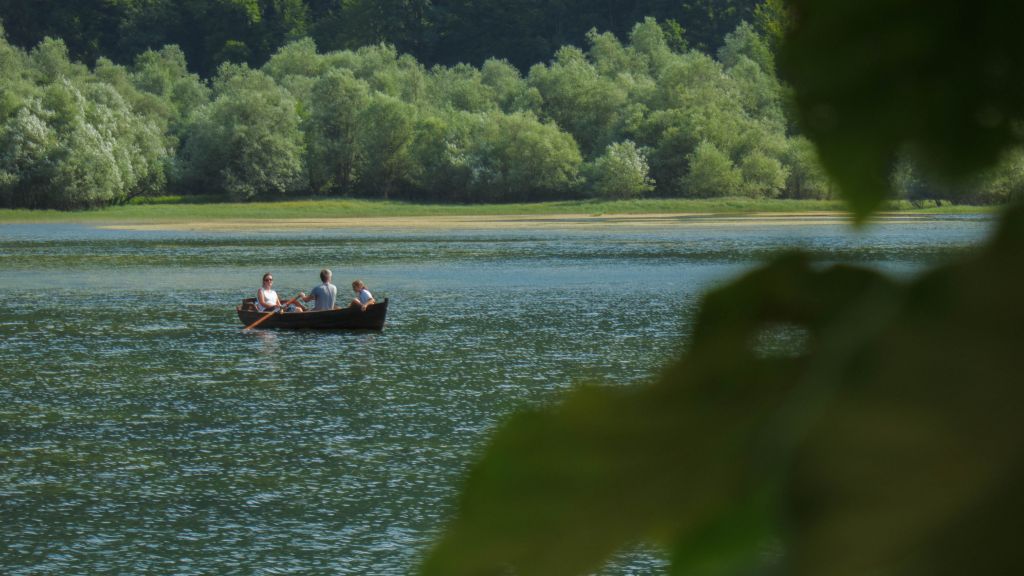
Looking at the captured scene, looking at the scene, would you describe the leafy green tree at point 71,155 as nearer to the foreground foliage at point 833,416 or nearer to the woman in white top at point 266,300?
the woman in white top at point 266,300

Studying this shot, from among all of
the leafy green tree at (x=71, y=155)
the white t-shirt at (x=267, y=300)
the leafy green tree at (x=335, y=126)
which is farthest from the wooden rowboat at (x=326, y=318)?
the leafy green tree at (x=335, y=126)

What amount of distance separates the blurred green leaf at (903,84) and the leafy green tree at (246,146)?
233ft

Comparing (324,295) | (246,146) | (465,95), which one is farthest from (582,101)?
(324,295)

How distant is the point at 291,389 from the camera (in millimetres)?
19297

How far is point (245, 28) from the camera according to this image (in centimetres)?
151

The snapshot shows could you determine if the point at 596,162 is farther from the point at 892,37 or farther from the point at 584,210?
the point at 892,37

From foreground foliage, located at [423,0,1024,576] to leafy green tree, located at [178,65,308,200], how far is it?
7110 cm

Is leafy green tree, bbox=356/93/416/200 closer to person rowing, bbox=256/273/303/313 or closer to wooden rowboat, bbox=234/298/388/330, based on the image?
person rowing, bbox=256/273/303/313

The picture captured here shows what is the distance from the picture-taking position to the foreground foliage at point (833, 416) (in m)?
0.20

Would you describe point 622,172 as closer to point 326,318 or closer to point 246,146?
point 246,146

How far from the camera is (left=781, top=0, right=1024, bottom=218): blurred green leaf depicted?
217mm

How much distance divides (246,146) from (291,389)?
53605 millimetres

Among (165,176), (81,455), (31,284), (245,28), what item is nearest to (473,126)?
(165,176)

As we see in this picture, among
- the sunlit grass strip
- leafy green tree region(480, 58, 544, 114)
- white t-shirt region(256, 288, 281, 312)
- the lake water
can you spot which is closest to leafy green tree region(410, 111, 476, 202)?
the sunlit grass strip
